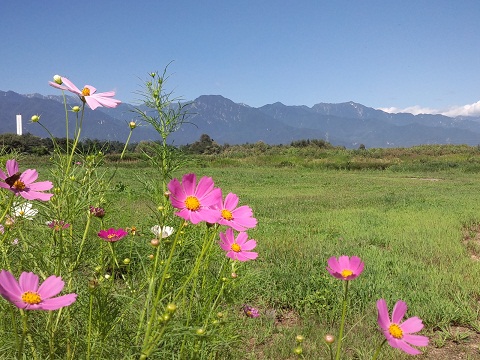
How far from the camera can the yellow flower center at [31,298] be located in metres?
0.64

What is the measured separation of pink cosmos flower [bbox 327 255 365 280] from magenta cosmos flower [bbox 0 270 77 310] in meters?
0.48

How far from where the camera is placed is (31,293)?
65cm

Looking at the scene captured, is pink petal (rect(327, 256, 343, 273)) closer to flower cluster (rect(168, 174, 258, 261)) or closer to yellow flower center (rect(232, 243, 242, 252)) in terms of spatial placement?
flower cluster (rect(168, 174, 258, 261))

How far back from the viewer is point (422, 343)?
753 mm

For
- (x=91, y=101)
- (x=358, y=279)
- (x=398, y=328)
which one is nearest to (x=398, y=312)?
(x=398, y=328)

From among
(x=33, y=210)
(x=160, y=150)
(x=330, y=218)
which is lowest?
(x=330, y=218)

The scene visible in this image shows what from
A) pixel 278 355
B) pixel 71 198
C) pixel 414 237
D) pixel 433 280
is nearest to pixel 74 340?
pixel 71 198

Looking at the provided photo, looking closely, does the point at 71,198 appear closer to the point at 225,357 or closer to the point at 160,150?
the point at 160,150

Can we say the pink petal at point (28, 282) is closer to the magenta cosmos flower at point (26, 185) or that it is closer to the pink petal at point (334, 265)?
the magenta cosmos flower at point (26, 185)

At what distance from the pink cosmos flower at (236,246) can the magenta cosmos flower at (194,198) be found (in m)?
0.25

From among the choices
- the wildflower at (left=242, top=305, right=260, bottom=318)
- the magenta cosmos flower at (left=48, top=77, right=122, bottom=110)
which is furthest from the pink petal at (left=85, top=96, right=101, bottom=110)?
the wildflower at (left=242, top=305, right=260, bottom=318)

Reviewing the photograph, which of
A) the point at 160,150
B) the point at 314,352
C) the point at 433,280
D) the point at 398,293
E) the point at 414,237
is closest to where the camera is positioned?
the point at 160,150

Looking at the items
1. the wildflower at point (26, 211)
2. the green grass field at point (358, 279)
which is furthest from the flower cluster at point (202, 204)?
the wildflower at point (26, 211)

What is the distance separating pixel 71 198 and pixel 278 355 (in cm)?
157
